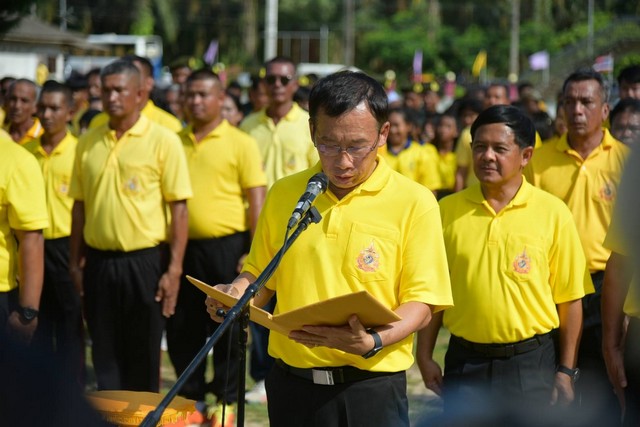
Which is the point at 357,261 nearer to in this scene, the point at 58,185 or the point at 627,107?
the point at 627,107

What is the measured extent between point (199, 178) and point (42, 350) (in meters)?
5.05

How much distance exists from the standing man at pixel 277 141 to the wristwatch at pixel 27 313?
2293mm

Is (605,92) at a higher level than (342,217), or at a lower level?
higher

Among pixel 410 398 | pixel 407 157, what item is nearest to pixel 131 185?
pixel 410 398

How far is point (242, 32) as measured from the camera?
55.0 meters

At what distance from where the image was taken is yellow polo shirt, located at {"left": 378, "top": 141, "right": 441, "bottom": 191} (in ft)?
37.1

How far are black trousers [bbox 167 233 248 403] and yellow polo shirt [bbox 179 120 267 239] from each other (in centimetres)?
9

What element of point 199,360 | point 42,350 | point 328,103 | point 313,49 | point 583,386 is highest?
point 313,49

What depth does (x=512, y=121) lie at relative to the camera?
523 cm

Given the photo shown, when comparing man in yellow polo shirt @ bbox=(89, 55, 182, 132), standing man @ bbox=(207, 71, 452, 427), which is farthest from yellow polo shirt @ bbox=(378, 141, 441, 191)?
standing man @ bbox=(207, 71, 452, 427)

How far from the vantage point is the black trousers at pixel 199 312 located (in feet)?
24.1

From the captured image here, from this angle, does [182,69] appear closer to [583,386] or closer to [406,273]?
[583,386]

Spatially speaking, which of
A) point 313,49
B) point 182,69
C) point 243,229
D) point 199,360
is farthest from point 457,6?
point 199,360

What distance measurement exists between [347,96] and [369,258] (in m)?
0.60
